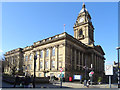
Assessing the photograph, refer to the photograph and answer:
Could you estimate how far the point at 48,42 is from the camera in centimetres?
4406

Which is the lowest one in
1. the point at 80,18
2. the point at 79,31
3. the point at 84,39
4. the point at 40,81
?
the point at 40,81

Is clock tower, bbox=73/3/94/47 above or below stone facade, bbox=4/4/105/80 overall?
above

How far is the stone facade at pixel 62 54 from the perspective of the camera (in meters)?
39.3

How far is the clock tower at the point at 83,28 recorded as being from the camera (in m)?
56.6

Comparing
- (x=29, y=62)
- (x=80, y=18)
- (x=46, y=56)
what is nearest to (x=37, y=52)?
(x=46, y=56)

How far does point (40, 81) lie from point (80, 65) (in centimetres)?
2275

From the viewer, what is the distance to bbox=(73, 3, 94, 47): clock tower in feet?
186

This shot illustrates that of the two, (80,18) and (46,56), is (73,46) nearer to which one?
(46,56)

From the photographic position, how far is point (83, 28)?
58.2m

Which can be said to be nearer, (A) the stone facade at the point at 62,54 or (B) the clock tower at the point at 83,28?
(A) the stone facade at the point at 62,54

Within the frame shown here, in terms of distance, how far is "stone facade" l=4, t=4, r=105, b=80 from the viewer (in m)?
39.3

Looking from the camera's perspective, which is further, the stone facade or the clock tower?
the clock tower

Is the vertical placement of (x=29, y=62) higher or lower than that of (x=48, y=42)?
lower

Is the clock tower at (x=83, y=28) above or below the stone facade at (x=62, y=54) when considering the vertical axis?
above
